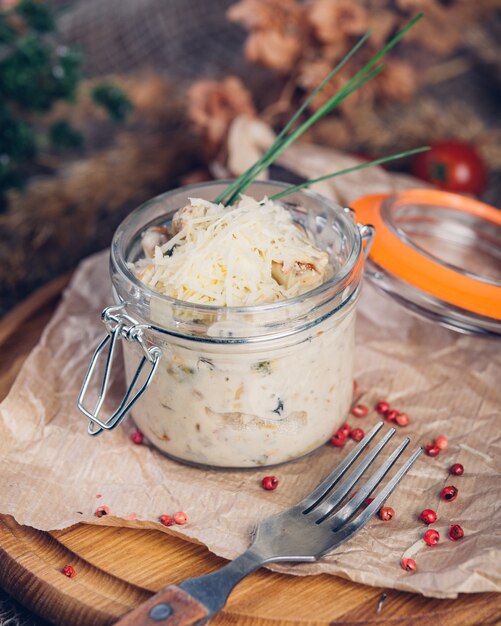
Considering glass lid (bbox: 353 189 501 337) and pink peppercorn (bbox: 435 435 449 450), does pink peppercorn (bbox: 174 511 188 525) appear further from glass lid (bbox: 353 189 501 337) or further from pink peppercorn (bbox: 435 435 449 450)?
glass lid (bbox: 353 189 501 337)

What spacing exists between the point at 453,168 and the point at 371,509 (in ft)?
7.48

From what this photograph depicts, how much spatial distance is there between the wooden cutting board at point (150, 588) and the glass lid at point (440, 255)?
0.79 meters

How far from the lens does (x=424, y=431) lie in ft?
7.43

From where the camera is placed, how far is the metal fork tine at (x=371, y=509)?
6.01ft

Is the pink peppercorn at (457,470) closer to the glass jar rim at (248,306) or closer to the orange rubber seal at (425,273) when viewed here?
the orange rubber seal at (425,273)

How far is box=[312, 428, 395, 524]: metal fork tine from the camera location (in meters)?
1.91

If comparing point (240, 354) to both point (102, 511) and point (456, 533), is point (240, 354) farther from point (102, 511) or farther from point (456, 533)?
point (456, 533)

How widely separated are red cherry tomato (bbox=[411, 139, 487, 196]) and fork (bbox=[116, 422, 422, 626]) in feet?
6.39

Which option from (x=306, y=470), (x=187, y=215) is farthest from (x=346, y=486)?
(x=187, y=215)

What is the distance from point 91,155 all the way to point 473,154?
1.99 m

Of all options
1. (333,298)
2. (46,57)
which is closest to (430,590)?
(333,298)

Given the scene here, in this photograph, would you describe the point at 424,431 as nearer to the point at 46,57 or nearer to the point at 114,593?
the point at 114,593

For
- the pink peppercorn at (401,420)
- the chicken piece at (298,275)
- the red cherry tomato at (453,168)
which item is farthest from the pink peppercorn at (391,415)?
the red cherry tomato at (453,168)

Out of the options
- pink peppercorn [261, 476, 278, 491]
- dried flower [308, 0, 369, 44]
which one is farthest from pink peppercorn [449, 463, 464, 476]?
dried flower [308, 0, 369, 44]
